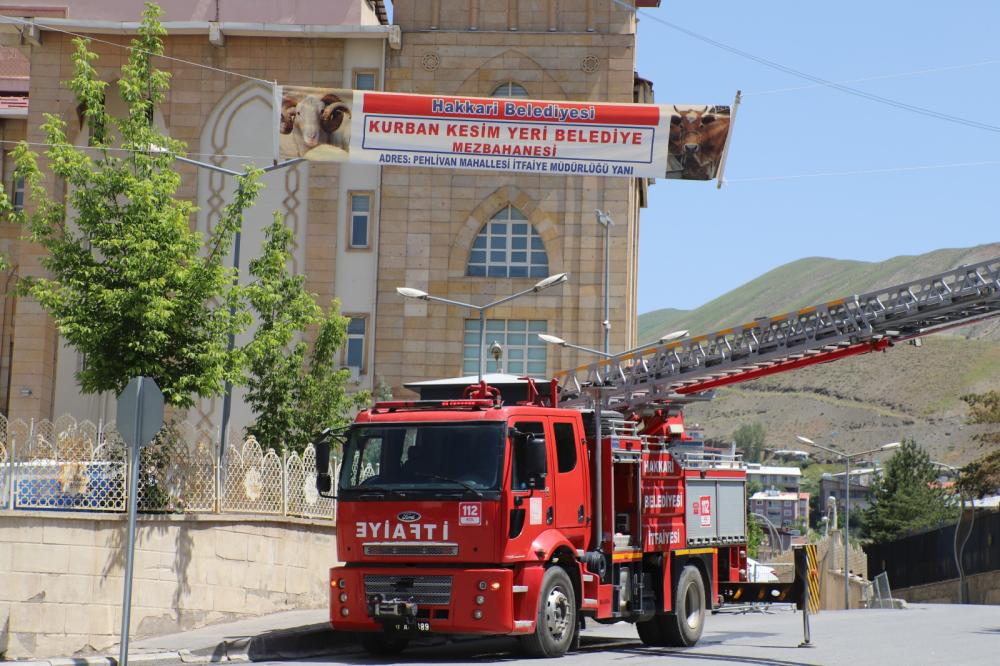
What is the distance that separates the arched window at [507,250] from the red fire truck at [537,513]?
2565 centimetres

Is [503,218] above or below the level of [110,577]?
above

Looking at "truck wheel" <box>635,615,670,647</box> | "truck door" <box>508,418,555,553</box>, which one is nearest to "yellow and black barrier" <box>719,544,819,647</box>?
"truck wheel" <box>635,615,670,647</box>

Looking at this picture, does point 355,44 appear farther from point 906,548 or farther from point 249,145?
point 906,548

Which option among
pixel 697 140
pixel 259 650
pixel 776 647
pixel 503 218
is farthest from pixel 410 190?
pixel 259 650

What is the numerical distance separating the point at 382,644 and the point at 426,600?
6.19 feet

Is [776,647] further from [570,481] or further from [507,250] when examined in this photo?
[507,250]

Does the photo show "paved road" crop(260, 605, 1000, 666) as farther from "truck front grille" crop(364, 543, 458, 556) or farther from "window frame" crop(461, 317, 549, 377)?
"window frame" crop(461, 317, 549, 377)

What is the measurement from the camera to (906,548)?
73.2 meters

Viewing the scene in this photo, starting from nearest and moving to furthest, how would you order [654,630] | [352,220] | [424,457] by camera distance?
[424,457]
[654,630]
[352,220]

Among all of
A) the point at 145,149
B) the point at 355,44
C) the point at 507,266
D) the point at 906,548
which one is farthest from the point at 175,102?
the point at 906,548

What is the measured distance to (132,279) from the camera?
20.5m

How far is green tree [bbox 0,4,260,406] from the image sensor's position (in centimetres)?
2062

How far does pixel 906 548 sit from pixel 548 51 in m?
39.6

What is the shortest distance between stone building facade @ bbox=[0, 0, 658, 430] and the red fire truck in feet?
83.1
